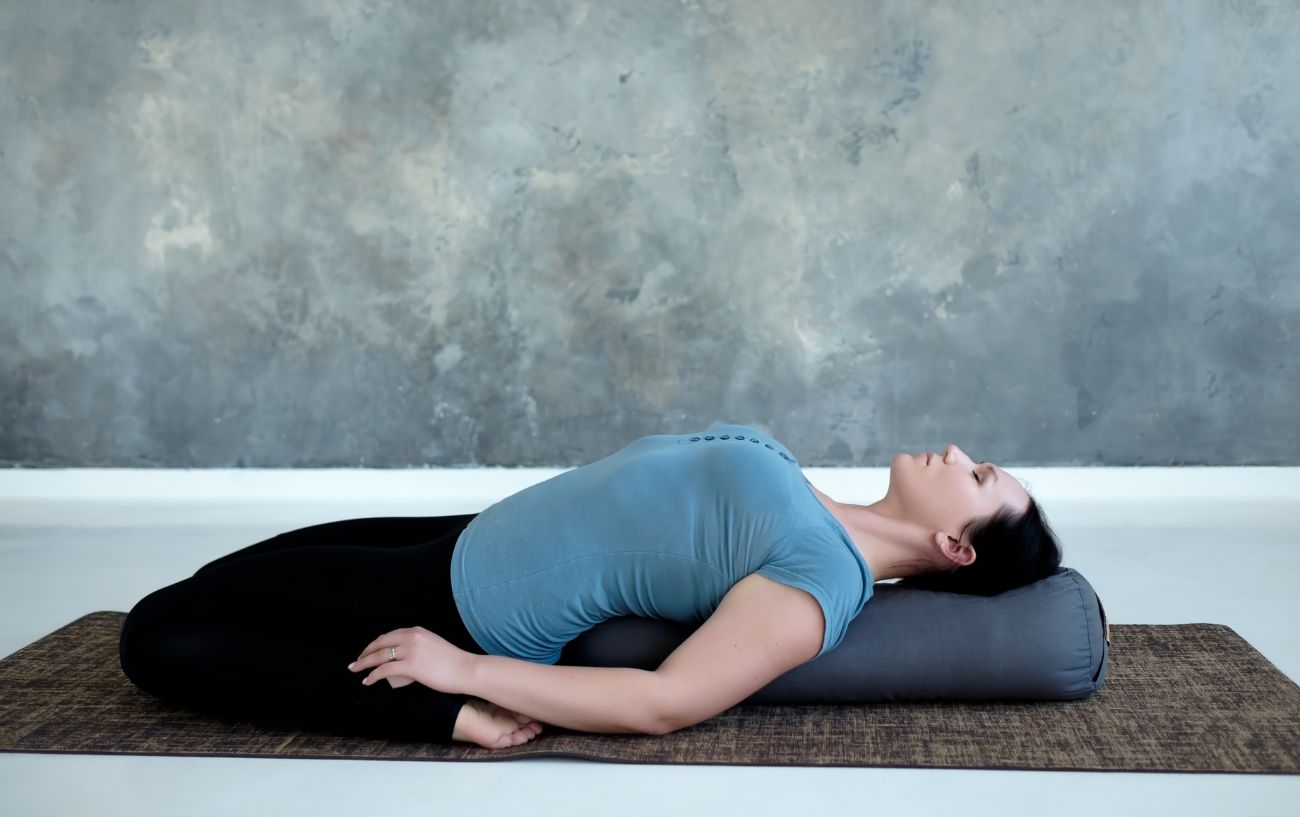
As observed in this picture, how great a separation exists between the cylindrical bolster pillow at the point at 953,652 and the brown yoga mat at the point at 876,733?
3 cm

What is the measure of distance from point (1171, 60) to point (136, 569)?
346 cm

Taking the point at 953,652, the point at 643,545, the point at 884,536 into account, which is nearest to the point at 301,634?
the point at 643,545

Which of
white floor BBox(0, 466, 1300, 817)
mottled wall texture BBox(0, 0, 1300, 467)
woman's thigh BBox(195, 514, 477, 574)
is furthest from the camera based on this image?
mottled wall texture BBox(0, 0, 1300, 467)

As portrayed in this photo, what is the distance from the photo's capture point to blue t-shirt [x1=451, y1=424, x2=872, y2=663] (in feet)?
6.66

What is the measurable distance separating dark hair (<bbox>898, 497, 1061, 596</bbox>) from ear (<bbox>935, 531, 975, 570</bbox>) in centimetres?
1

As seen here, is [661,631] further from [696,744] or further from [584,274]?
[584,274]

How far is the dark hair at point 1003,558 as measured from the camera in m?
2.22

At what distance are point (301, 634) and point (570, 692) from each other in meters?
0.49

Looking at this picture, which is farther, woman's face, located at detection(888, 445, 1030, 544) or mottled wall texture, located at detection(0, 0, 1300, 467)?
mottled wall texture, located at detection(0, 0, 1300, 467)

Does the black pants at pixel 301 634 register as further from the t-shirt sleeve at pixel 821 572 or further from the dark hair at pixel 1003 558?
the dark hair at pixel 1003 558

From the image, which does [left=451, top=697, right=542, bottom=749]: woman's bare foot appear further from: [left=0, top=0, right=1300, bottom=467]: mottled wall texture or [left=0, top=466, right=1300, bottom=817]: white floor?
[left=0, top=0, right=1300, bottom=467]: mottled wall texture

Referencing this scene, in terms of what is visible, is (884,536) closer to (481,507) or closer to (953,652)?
(953,652)

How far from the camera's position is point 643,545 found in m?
2.09

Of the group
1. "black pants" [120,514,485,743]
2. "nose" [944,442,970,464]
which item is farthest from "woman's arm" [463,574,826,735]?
"nose" [944,442,970,464]
